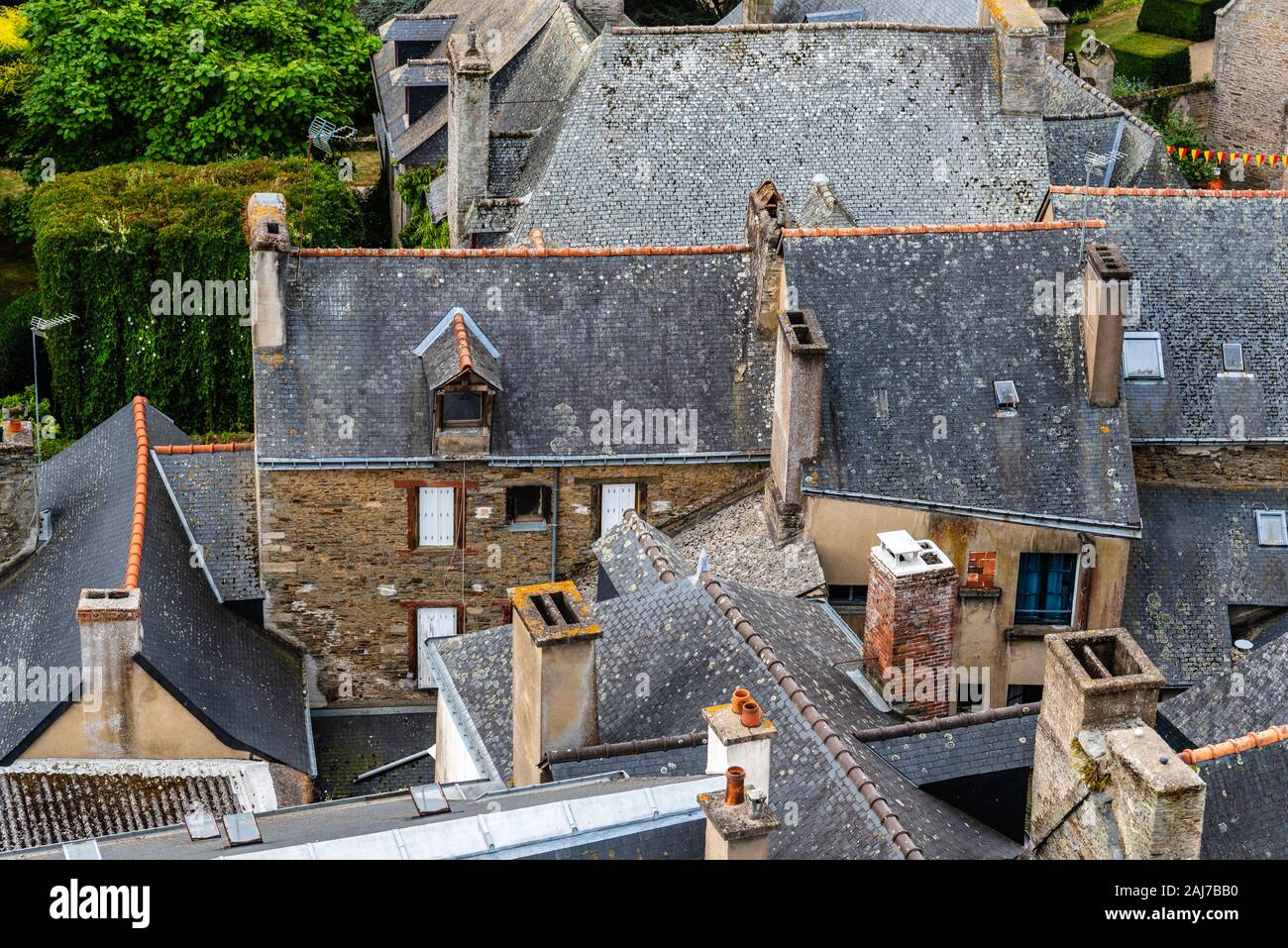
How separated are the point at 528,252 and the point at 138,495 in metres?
7.63

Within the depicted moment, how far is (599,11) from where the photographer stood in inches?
1959

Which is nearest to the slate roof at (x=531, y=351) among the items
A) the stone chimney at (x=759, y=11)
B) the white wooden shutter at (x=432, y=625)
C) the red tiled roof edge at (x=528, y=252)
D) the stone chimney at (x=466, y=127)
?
the red tiled roof edge at (x=528, y=252)

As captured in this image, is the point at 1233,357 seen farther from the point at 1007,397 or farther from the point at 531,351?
the point at 531,351

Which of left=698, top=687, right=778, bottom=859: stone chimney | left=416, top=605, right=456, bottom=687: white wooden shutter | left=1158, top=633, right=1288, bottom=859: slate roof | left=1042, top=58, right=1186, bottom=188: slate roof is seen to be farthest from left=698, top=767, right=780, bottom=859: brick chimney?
left=1042, top=58, right=1186, bottom=188: slate roof

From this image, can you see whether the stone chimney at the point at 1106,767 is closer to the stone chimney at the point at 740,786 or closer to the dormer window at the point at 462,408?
the stone chimney at the point at 740,786

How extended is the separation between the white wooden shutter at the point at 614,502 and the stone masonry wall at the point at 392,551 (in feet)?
0.50

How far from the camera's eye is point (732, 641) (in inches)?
976

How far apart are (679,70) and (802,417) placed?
1374cm

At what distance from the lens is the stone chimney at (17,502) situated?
31938mm

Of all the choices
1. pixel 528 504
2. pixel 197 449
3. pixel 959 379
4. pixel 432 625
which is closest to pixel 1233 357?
pixel 959 379

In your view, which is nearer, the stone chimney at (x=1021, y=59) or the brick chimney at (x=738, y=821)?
the brick chimney at (x=738, y=821)
